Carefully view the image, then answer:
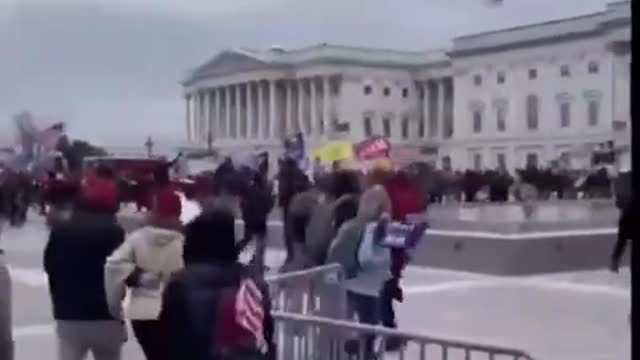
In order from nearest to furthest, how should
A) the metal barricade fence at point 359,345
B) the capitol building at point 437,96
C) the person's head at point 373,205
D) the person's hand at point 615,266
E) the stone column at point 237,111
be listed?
the metal barricade fence at point 359,345 → the person's head at point 373,205 → the person's hand at point 615,266 → the capitol building at point 437,96 → the stone column at point 237,111

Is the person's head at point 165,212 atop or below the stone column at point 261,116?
below

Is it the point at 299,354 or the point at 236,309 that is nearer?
the point at 236,309

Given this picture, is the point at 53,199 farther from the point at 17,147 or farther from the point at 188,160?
the point at 188,160

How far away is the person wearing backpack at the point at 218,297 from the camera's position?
4.65 metres

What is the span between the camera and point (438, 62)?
7531 cm

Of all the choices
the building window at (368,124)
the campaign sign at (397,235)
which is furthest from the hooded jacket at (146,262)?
the building window at (368,124)

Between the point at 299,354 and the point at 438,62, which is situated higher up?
the point at 438,62

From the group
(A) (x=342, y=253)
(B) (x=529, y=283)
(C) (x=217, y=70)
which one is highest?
(C) (x=217, y=70)

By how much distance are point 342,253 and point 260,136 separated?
188 ft

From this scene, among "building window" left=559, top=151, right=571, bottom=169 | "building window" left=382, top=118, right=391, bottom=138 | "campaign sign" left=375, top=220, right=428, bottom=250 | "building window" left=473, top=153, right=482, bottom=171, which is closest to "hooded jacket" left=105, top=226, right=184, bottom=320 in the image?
"campaign sign" left=375, top=220, right=428, bottom=250

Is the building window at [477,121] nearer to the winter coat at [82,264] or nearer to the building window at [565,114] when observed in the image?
the building window at [565,114]

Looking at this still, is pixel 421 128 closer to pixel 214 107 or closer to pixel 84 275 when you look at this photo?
pixel 214 107

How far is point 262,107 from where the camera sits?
7819cm

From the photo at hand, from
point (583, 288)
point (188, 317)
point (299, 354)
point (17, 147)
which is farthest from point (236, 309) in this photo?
point (17, 147)
